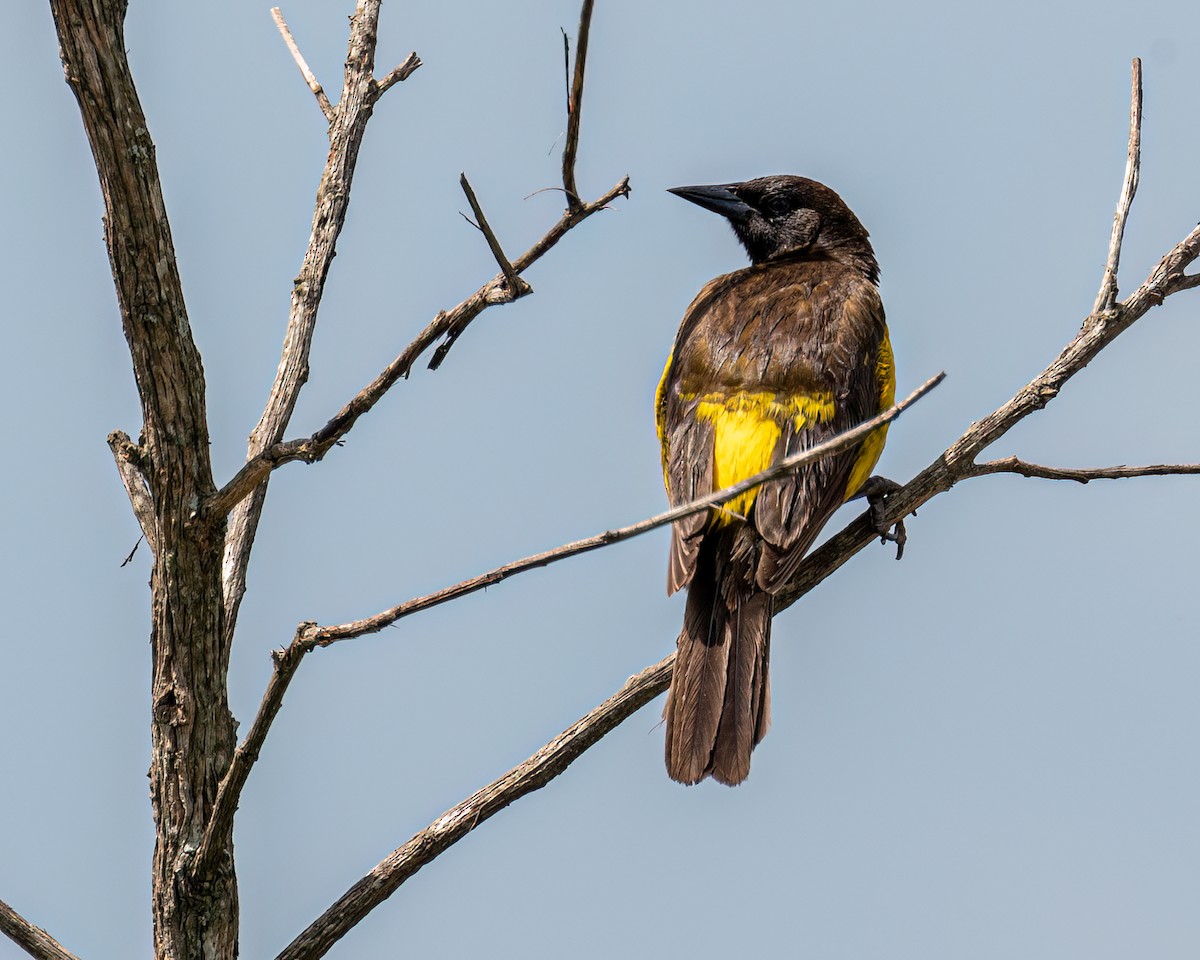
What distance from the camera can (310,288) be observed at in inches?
147

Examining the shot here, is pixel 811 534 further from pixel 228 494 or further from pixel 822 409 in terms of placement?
pixel 228 494

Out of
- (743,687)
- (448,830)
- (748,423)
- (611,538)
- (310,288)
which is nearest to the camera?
(611,538)

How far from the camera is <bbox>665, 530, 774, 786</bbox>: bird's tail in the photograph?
4.29 meters

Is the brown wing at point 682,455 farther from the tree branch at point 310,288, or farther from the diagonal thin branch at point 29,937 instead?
the diagonal thin branch at point 29,937

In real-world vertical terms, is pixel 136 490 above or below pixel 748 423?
below

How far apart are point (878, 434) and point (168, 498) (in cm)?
270

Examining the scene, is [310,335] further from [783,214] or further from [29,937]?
[783,214]

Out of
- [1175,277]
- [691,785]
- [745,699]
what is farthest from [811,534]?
[1175,277]

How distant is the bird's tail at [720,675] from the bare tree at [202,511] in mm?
460

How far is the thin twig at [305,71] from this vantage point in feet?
13.3

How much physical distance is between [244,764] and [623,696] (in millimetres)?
1098

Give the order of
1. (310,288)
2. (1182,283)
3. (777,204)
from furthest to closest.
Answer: (777,204) → (1182,283) → (310,288)

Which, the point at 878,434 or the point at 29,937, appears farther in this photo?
the point at 878,434

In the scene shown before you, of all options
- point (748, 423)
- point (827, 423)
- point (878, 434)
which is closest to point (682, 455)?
point (748, 423)
